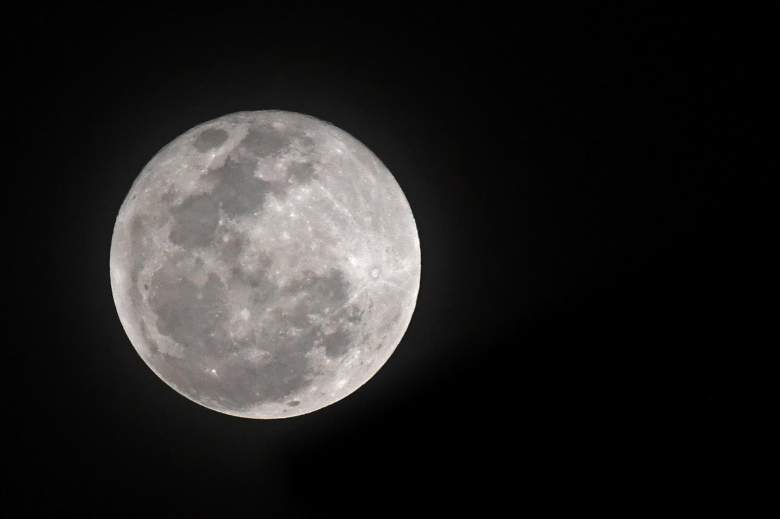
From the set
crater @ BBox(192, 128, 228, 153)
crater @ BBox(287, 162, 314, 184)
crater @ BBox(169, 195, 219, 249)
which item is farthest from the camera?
crater @ BBox(192, 128, 228, 153)

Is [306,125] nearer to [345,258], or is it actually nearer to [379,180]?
[379,180]

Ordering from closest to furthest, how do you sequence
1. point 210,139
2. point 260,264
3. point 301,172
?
point 260,264 < point 301,172 < point 210,139

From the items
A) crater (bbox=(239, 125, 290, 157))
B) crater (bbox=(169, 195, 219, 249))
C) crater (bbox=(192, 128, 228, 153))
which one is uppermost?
crater (bbox=(192, 128, 228, 153))

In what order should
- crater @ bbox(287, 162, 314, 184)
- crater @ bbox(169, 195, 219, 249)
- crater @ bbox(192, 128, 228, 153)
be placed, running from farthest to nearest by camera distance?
crater @ bbox(192, 128, 228, 153)
crater @ bbox(287, 162, 314, 184)
crater @ bbox(169, 195, 219, 249)

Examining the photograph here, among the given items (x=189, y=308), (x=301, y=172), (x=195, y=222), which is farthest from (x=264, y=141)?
(x=189, y=308)

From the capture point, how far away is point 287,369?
12.5ft

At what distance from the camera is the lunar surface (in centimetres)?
358

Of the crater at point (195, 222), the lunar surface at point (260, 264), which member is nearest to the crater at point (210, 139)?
the lunar surface at point (260, 264)

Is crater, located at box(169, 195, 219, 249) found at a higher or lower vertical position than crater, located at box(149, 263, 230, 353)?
higher

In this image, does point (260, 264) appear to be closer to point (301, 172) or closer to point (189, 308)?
point (189, 308)

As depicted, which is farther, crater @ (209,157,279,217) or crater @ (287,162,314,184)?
crater @ (287,162,314,184)

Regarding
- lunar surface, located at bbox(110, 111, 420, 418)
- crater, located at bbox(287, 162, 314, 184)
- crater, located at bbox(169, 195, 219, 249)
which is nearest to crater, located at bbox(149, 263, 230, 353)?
lunar surface, located at bbox(110, 111, 420, 418)

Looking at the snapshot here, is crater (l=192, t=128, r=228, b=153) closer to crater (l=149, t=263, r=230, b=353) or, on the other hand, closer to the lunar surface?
the lunar surface

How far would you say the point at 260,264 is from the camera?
3549mm
